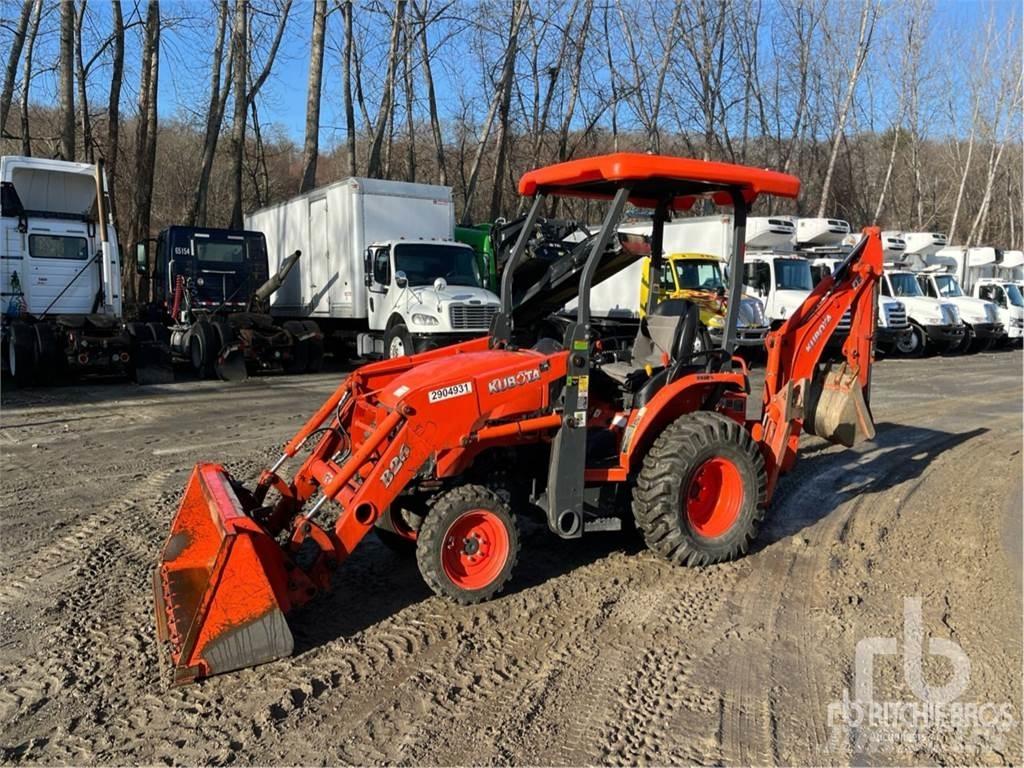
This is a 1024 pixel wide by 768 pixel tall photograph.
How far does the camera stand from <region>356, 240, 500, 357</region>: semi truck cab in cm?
1355

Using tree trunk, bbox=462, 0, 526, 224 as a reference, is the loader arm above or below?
below

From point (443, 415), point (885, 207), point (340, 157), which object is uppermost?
point (340, 157)

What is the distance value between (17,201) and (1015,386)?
1704cm

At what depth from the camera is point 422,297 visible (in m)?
13.8

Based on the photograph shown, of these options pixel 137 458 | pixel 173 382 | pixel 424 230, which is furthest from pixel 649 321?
pixel 424 230

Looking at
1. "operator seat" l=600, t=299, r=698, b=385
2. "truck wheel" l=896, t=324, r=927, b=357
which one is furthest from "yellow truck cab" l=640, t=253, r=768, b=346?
"operator seat" l=600, t=299, r=698, b=385

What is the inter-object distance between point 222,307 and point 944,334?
17.3 m

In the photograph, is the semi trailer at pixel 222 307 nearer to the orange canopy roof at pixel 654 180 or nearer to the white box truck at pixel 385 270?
the white box truck at pixel 385 270

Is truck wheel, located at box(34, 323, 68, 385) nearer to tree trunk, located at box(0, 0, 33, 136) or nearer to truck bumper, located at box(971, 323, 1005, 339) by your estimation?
tree trunk, located at box(0, 0, 33, 136)

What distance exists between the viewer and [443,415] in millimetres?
4039

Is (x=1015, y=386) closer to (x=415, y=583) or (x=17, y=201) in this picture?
(x=415, y=583)

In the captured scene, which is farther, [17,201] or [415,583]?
[17,201]

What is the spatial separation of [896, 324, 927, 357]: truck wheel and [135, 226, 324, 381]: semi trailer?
14.5m

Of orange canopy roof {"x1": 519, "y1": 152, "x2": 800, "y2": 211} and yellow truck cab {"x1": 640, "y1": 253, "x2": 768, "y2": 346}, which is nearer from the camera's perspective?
orange canopy roof {"x1": 519, "y1": 152, "x2": 800, "y2": 211}
